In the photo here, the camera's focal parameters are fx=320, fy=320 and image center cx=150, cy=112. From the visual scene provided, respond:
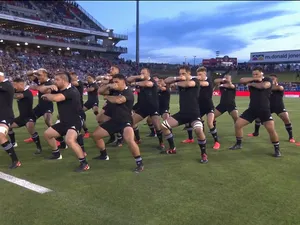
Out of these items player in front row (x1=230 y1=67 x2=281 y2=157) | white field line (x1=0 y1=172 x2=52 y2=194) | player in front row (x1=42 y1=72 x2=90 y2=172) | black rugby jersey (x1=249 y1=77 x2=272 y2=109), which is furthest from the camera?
black rugby jersey (x1=249 y1=77 x2=272 y2=109)

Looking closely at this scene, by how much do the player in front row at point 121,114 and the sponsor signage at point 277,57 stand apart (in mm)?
54719

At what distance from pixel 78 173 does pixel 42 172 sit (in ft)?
2.58

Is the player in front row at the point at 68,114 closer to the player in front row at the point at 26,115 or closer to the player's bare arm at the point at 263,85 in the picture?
the player in front row at the point at 26,115

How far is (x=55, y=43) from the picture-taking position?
52.1 m

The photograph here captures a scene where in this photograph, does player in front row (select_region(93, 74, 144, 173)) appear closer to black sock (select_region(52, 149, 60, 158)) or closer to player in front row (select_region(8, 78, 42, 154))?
black sock (select_region(52, 149, 60, 158))

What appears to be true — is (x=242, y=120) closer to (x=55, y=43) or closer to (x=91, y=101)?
(x=91, y=101)

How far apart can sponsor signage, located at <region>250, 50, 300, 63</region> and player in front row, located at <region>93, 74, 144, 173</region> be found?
54.7 meters

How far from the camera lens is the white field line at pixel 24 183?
5.60m

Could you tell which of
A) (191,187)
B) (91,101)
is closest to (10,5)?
(91,101)

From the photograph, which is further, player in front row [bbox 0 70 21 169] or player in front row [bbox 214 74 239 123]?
player in front row [bbox 214 74 239 123]

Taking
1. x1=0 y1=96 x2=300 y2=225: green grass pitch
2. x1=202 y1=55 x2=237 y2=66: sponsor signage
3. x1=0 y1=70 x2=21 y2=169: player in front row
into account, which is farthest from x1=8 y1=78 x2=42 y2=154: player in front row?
x1=202 y1=55 x2=237 y2=66: sponsor signage

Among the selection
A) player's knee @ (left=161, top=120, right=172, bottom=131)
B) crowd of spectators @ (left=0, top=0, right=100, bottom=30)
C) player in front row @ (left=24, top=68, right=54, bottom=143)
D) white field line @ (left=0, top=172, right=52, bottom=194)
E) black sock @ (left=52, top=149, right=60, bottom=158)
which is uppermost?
crowd of spectators @ (left=0, top=0, right=100, bottom=30)

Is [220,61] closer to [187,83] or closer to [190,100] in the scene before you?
[190,100]

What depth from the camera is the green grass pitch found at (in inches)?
176
